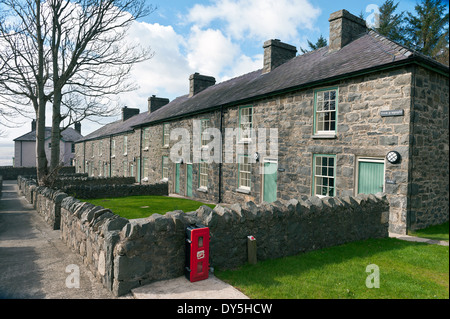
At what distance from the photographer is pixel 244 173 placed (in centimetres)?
1529

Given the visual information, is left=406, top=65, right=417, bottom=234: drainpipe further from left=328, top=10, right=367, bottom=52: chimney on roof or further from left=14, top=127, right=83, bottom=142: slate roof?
left=14, top=127, right=83, bottom=142: slate roof

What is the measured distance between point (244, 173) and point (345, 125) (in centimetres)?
601

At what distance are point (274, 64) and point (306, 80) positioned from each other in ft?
20.8

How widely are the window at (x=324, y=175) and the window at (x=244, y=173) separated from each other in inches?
157

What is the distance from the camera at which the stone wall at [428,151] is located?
30.0ft

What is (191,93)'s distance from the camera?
26172 millimetres

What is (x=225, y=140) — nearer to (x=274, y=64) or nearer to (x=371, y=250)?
(x=274, y=64)

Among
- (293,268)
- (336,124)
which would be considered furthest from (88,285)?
(336,124)

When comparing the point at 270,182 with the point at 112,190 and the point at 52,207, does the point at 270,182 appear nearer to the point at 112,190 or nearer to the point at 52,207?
the point at 52,207

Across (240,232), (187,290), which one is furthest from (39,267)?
(240,232)

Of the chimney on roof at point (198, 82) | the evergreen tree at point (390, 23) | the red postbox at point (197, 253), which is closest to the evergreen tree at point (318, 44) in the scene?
the evergreen tree at point (390, 23)

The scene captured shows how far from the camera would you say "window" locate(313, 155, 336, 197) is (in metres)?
11.1

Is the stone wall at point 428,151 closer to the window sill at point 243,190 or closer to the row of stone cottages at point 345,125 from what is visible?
the row of stone cottages at point 345,125

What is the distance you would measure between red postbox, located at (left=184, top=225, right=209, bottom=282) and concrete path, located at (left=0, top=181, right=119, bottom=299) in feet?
4.55
